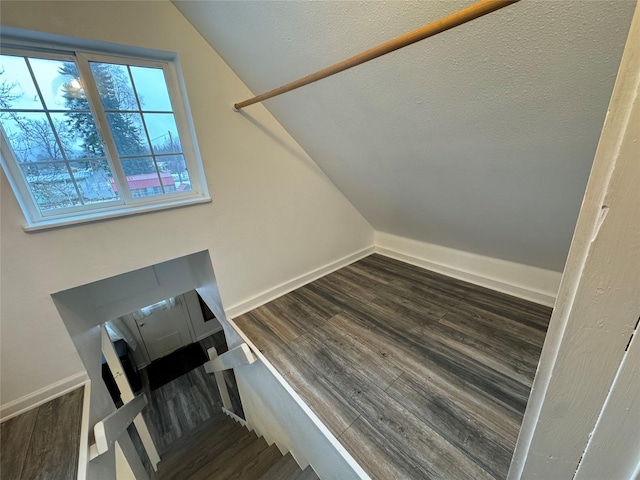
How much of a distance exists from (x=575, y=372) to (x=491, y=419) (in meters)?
1.26

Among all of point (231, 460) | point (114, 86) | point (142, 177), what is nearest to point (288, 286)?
point (142, 177)

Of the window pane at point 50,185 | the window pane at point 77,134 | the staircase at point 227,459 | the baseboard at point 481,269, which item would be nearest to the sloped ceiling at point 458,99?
the baseboard at point 481,269

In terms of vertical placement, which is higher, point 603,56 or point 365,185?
point 603,56

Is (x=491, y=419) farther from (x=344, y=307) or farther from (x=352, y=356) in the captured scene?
(x=344, y=307)

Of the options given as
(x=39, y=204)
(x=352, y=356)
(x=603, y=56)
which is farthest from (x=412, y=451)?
(x=39, y=204)

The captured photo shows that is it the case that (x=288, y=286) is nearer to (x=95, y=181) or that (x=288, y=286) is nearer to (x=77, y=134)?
(x=95, y=181)

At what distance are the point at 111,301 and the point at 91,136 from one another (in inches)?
59.7

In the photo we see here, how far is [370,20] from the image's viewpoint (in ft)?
3.83

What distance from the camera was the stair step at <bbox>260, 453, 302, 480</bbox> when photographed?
1.85 m

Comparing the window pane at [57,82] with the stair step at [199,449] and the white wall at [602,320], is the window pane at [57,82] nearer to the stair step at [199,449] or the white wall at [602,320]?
the white wall at [602,320]

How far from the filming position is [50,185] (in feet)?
5.16

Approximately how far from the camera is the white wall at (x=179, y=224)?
1.44 meters

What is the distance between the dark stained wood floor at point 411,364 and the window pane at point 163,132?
5.01 ft

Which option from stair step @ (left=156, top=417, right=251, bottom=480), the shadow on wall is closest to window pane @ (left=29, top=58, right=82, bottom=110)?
the shadow on wall
